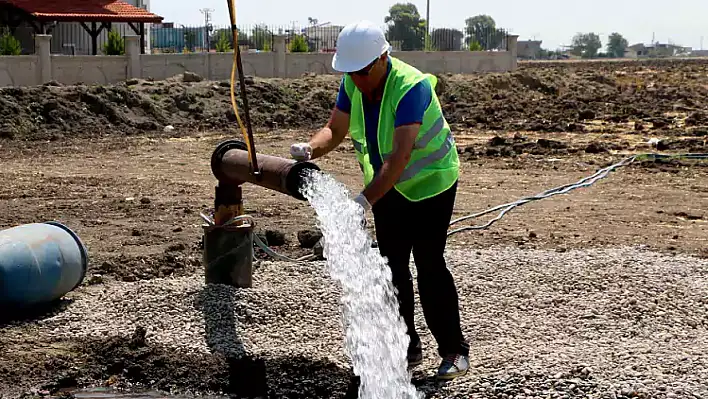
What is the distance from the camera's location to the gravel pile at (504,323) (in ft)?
17.7

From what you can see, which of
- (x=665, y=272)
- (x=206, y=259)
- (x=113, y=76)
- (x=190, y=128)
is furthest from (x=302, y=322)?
(x=113, y=76)

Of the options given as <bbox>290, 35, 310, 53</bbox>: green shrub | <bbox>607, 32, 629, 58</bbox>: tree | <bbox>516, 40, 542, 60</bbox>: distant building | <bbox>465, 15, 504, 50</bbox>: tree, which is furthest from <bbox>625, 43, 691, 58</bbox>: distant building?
<bbox>290, 35, 310, 53</bbox>: green shrub

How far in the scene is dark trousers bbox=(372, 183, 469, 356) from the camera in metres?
5.24

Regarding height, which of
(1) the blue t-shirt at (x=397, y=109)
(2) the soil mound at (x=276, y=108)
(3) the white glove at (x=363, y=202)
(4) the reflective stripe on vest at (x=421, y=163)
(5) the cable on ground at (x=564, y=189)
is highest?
(1) the blue t-shirt at (x=397, y=109)

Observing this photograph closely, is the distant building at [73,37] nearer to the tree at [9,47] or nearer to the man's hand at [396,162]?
the tree at [9,47]

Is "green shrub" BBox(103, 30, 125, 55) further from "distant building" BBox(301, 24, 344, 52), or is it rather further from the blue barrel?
the blue barrel

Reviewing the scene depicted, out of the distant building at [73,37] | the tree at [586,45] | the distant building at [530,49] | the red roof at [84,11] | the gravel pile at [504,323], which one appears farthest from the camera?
the tree at [586,45]

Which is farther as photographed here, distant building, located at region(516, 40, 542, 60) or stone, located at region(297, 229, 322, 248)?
distant building, located at region(516, 40, 542, 60)

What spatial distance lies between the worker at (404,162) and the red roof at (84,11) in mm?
27105

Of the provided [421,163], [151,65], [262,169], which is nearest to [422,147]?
[421,163]

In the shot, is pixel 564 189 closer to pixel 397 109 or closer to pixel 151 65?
pixel 397 109

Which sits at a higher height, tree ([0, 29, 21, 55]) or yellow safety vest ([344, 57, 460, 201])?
tree ([0, 29, 21, 55])

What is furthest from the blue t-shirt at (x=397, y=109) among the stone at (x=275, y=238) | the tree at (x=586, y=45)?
the tree at (x=586, y=45)

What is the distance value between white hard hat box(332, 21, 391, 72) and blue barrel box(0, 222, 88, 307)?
2.62 meters
